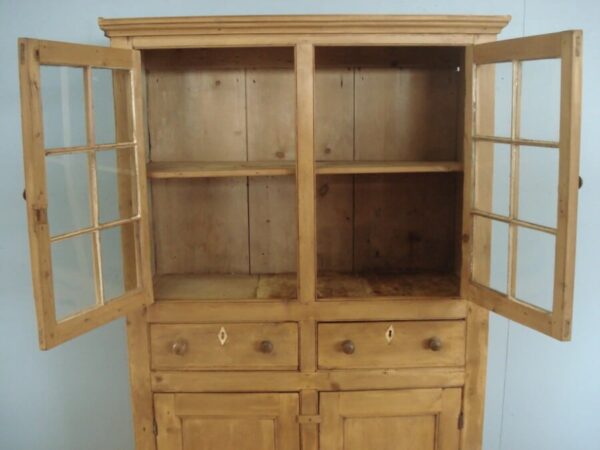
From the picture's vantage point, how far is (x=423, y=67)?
98.1 inches

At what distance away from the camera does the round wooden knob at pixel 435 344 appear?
2.18 metres

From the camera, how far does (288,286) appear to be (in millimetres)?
2393

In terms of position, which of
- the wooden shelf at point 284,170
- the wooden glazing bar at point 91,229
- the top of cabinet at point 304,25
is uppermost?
the top of cabinet at point 304,25

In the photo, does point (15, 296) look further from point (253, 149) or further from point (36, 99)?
point (36, 99)

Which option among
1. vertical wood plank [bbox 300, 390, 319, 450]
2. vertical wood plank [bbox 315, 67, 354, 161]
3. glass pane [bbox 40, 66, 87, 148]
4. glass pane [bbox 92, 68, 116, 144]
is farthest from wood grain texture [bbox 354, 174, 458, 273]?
glass pane [bbox 40, 66, 87, 148]

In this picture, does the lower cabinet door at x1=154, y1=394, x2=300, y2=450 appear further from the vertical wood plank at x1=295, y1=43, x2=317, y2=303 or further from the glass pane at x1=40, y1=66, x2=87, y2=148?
the glass pane at x1=40, y1=66, x2=87, y2=148

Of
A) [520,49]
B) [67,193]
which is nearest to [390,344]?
[520,49]

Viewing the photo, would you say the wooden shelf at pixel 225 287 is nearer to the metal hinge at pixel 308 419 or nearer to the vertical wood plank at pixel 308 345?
the vertical wood plank at pixel 308 345

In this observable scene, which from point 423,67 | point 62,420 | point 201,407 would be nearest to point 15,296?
point 62,420

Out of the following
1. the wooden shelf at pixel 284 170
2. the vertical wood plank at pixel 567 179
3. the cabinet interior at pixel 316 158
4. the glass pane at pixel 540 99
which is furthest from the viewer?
the cabinet interior at pixel 316 158

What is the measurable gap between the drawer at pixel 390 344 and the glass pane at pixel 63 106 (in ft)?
3.08

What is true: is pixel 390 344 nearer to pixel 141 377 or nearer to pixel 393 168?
pixel 393 168

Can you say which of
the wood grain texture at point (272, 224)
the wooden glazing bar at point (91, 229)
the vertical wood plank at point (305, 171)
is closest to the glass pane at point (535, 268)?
the vertical wood plank at point (305, 171)

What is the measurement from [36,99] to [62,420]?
1.70 m
